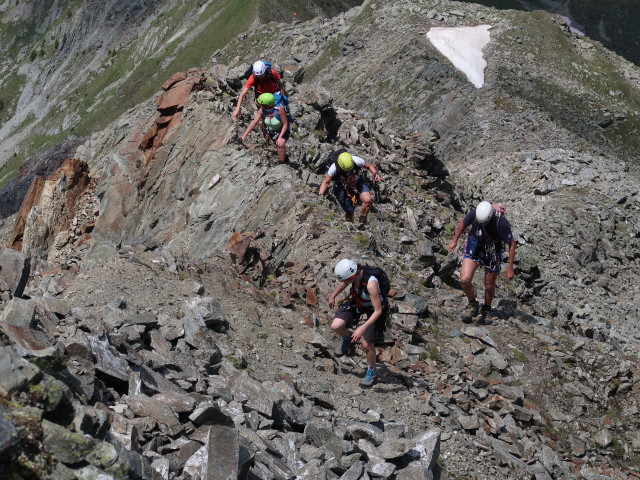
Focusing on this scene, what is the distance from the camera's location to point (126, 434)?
7.62 m

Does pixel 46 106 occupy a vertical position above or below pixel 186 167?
below

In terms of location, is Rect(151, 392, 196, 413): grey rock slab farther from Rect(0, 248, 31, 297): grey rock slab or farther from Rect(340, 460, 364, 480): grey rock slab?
Rect(0, 248, 31, 297): grey rock slab

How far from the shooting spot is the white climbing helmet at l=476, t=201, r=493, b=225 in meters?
14.5

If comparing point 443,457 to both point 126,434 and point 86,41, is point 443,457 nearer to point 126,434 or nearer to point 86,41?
point 126,434

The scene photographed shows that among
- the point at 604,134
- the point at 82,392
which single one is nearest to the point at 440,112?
the point at 604,134

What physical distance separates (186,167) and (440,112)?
2075 centimetres

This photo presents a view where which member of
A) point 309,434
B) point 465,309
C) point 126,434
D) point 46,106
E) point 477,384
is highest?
point 126,434

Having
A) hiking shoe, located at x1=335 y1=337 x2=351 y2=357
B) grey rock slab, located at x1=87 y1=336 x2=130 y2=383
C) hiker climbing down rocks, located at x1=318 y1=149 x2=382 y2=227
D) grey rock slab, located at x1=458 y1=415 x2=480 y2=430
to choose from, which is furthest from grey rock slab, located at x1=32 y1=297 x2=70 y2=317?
hiker climbing down rocks, located at x1=318 y1=149 x2=382 y2=227

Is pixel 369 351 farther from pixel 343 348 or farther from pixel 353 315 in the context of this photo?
pixel 343 348

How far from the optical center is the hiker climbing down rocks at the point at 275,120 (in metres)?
19.2

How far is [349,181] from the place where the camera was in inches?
710

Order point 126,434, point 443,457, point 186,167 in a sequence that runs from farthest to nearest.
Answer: point 186,167 → point 443,457 → point 126,434

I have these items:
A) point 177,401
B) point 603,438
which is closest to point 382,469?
point 177,401

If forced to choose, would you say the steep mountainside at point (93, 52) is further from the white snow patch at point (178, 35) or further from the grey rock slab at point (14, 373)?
the grey rock slab at point (14, 373)
